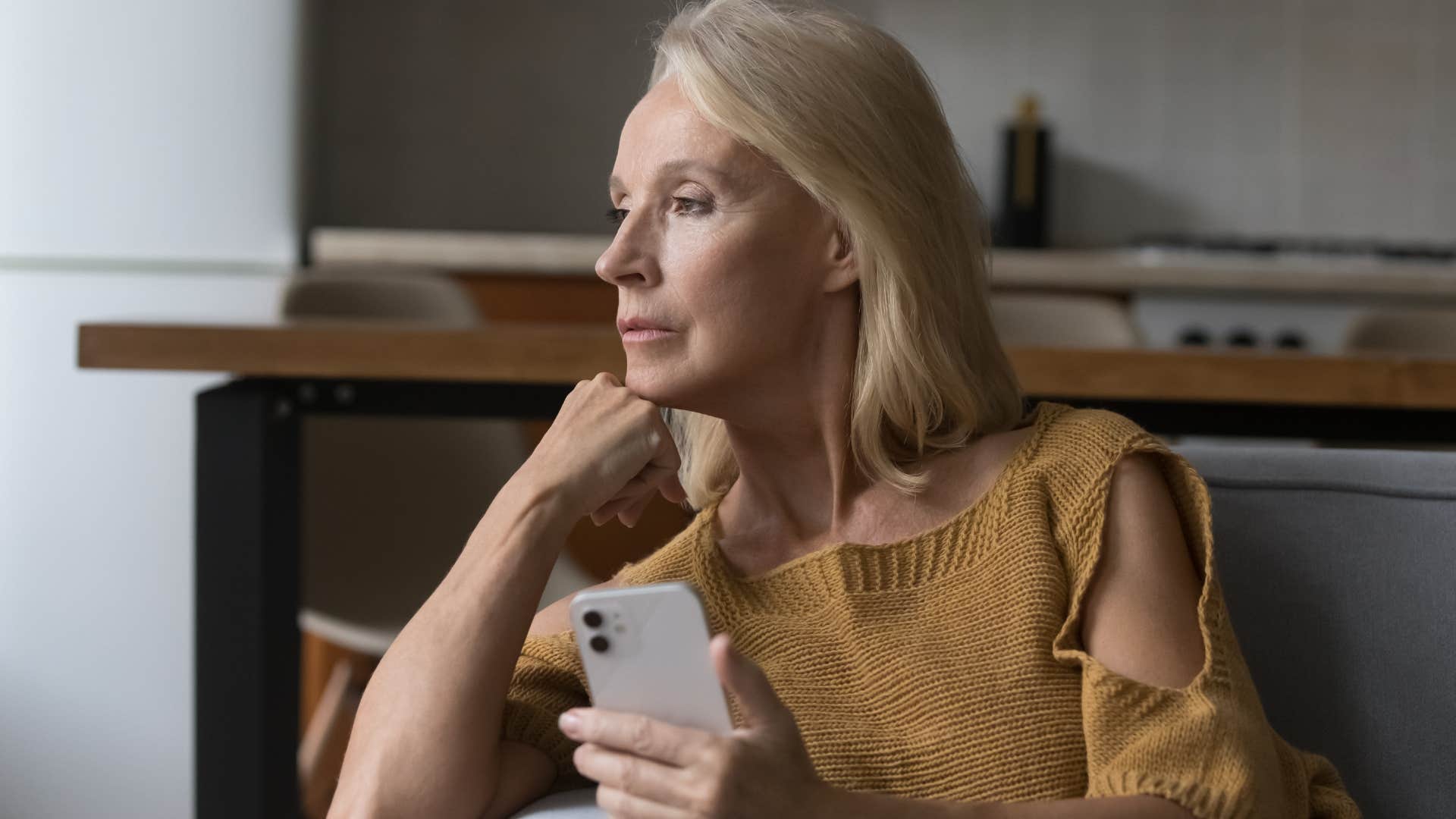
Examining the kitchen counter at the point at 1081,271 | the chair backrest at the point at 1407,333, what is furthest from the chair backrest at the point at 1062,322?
the kitchen counter at the point at 1081,271

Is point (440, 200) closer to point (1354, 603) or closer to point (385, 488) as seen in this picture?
point (385, 488)

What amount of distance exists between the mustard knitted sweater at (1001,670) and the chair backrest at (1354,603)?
0.08 meters

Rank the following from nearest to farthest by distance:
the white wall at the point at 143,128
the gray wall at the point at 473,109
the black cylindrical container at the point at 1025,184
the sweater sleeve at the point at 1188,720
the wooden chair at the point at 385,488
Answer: the sweater sleeve at the point at 1188,720 < the wooden chair at the point at 385,488 < the white wall at the point at 143,128 < the black cylindrical container at the point at 1025,184 < the gray wall at the point at 473,109

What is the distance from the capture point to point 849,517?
3.89ft

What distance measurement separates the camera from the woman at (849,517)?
100cm

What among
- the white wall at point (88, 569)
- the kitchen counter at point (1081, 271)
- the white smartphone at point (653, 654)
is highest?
the kitchen counter at point (1081, 271)

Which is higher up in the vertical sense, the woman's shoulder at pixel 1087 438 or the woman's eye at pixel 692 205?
the woman's eye at pixel 692 205

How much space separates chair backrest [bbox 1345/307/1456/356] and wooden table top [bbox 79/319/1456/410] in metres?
0.97

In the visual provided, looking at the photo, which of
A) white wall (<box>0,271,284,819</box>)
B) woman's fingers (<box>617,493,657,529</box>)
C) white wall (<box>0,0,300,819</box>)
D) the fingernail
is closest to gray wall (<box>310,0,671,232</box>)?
white wall (<box>0,0,300,819</box>)

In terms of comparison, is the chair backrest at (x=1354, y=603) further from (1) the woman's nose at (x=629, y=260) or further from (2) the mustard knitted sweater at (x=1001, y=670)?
(1) the woman's nose at (x=629, y=260)

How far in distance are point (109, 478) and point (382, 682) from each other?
83.8 inches

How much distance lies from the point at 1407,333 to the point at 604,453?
1.94 meters

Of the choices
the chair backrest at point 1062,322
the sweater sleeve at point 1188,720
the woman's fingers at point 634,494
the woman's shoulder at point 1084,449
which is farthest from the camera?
the chair backrest at point 1062,322

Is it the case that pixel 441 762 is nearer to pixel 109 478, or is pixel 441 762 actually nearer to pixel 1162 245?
pixel 109 478
